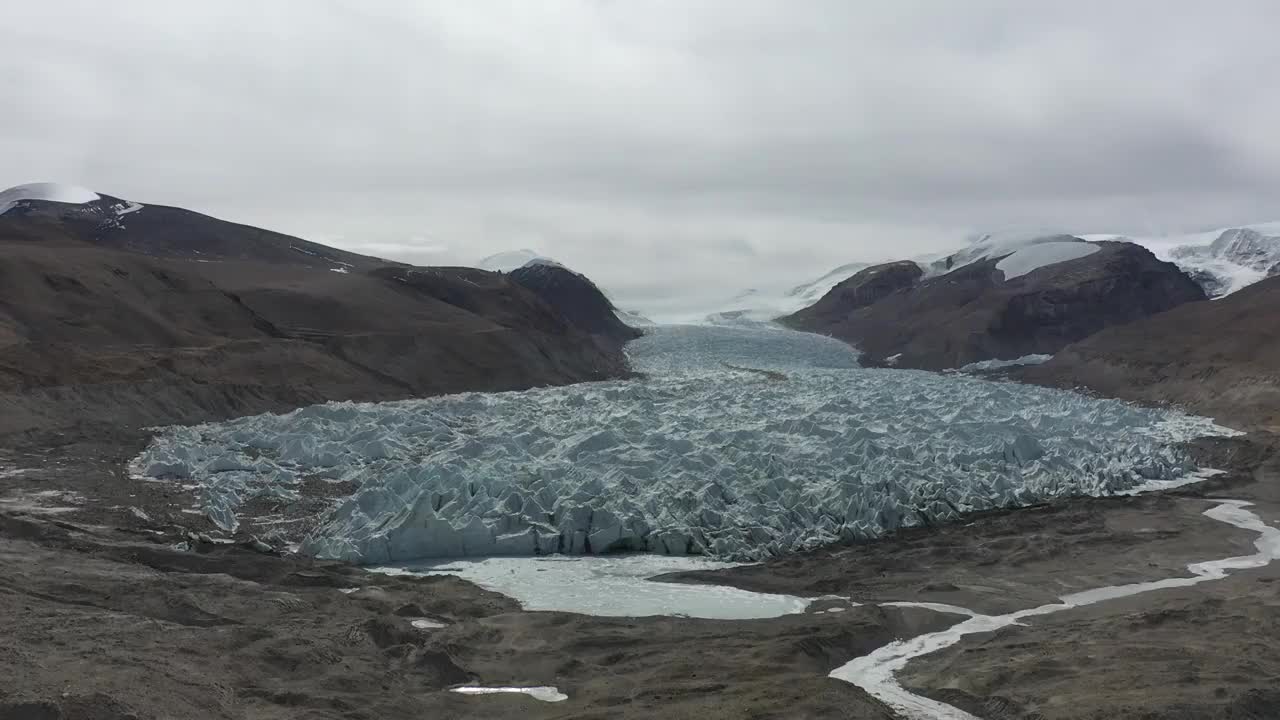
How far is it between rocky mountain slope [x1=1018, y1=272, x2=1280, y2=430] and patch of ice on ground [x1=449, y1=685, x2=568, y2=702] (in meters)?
26.1

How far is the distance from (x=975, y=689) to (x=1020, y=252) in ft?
299

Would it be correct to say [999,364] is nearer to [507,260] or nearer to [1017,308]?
[1017,308]

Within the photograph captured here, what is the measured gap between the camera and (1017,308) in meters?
69.3

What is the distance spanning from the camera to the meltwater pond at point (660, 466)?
16219 millimetres

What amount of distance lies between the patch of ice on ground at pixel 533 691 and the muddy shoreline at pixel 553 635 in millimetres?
146

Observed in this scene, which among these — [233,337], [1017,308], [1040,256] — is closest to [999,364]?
[1017,308]

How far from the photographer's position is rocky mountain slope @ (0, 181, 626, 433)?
25.9 meters

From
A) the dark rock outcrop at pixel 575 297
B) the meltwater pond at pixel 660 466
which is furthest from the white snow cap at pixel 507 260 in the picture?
the meltwater pond at pixel 660 466

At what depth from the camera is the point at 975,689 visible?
9.54m

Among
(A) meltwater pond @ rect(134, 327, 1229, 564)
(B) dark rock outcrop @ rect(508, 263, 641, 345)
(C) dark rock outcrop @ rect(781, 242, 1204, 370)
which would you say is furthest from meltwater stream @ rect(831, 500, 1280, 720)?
(B) dark rock outcrop @ rect(508, 263, 641, 345)

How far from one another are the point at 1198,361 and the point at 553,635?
3507 centimetres

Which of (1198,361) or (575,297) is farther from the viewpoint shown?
(575,297)

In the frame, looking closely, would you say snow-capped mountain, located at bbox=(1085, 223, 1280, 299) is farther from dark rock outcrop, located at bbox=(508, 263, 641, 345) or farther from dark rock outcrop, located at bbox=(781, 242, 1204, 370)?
dark rock outcrop, located at bbox=(508, 263, 641, 345)

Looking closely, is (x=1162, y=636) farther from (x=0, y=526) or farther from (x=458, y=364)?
(x=458, y=364)
